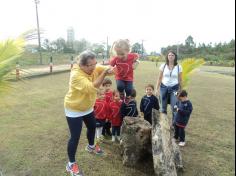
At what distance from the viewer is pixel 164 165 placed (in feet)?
12.9

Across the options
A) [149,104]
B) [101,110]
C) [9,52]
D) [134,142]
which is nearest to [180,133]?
[149,104]

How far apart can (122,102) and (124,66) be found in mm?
672

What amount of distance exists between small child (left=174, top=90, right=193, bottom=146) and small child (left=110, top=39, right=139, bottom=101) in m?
0.98

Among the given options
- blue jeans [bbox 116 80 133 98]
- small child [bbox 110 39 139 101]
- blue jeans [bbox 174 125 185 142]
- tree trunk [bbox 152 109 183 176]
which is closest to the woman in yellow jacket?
small child [bbox 110 39 139 101]

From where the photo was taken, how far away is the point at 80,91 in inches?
152

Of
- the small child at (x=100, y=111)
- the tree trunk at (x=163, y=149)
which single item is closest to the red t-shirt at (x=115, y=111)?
the small child at (x=100, y=111)

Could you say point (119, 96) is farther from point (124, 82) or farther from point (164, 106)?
point (164, 106)

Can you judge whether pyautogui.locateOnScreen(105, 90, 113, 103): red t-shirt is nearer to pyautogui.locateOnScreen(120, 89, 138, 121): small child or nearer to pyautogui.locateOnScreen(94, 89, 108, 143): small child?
pyautogui.locateOnScreen(94, 89, 108, 143): small child

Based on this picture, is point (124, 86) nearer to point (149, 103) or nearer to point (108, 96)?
point (108, 96)

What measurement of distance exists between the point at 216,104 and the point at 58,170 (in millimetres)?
7289

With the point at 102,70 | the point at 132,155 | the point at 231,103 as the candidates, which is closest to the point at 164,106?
the point at 132,155

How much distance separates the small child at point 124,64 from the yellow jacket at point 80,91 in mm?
814

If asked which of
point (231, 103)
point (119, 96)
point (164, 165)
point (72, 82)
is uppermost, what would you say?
point (72, 82)

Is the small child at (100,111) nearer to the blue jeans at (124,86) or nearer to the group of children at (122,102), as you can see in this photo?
the group of children at (122,102)
